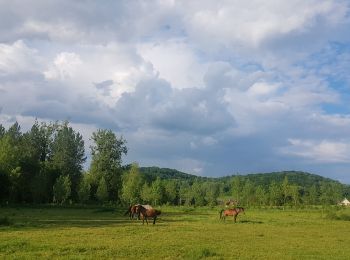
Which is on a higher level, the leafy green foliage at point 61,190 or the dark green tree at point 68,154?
the dark green tree at point 68,154

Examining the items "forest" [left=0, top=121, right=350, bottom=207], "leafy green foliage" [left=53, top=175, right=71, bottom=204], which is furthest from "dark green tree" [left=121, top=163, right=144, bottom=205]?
"leafy green foliage" [left=53, top=175, right=71, bottom=204]

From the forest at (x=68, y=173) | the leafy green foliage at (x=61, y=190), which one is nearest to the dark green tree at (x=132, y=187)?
the forest at (x=68, y=173)

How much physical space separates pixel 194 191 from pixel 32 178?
2020 inches

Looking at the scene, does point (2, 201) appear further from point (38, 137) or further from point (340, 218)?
point (340, 218)

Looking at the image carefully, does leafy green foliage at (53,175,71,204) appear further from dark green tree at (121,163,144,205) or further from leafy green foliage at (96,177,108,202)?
dark green tree at (121,163,144,205)

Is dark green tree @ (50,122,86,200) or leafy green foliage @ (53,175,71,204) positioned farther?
dark green tree @ (50,122,86,200)

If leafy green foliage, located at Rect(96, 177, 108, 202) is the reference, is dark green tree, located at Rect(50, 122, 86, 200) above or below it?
above

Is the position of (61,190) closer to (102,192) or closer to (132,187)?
(102,192)

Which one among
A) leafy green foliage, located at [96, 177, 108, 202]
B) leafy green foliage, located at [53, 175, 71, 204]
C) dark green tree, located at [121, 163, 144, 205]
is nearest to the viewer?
leafy green foliage, located at [53, 175, 71, 204]

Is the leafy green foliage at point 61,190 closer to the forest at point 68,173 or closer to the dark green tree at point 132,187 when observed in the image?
the forest at point 68,173

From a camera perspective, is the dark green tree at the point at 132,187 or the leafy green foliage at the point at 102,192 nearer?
the leafy green foliage at the point at 102,192

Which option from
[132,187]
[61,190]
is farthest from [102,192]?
[61,190]

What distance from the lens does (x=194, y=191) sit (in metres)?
123

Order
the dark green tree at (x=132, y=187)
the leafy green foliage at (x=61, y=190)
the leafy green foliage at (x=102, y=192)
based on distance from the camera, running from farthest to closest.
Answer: the dark green tree at (x=132, y=187)
the leafy green foliage at (x=102, y=192)
the leafy green foliage at (x=61, y=190)
